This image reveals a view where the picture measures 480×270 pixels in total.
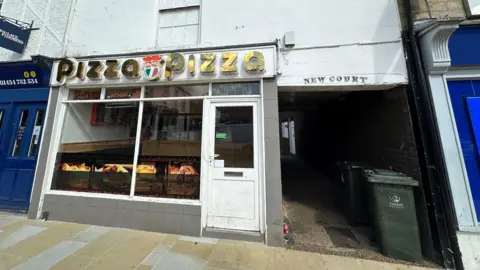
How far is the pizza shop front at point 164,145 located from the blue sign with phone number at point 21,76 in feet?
2.19

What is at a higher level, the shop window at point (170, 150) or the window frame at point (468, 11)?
the window frame at point (468, 11)

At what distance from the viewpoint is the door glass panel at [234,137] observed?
3773 millimetres

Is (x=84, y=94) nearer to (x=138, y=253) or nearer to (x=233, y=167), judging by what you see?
(x=138, y=253)

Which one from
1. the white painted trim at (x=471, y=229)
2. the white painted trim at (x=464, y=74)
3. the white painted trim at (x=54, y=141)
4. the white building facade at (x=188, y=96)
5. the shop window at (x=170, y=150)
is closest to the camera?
the white painted trim at (x=471, y=229)

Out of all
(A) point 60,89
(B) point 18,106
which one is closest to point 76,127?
(A) point 60,89

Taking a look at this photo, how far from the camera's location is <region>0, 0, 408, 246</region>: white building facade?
12.0 feet

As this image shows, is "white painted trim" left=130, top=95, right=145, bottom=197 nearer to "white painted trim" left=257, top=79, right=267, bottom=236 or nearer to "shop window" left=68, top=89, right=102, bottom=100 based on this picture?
"shop window" left=68, top=89, right=102, bottom=100

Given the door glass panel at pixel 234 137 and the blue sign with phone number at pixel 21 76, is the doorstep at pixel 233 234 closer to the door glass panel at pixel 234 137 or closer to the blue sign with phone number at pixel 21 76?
the door glass panel at pixel 234 137

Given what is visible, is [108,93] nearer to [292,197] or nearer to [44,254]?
[44,254]

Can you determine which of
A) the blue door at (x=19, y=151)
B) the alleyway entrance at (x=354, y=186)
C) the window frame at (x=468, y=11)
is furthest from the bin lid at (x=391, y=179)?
the blue door at (x=19, y=151)

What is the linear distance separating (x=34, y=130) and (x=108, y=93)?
7.47 feet

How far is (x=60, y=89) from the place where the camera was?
451 cm

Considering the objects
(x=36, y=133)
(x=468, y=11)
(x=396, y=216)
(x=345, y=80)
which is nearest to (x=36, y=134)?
(x=36, y=133)

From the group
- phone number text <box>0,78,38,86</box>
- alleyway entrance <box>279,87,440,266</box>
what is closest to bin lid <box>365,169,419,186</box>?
alleyway entrance <box>279,87,440,266</box>
